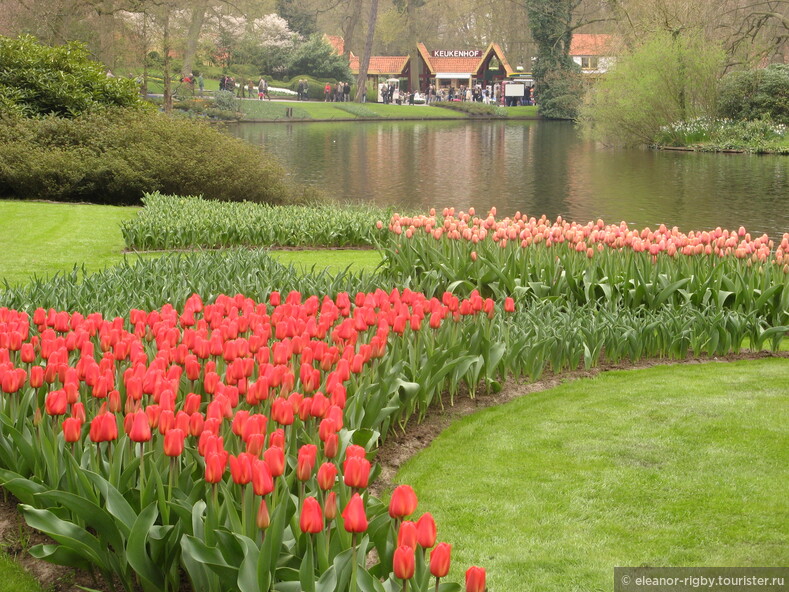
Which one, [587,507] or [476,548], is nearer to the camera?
[476,548]

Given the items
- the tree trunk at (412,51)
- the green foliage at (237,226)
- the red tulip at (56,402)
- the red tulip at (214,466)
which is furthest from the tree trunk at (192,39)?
the red tulip at (214,466)

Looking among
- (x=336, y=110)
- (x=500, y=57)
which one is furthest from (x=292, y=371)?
(x=500, y=57)

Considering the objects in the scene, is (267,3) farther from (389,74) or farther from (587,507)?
(587,507)

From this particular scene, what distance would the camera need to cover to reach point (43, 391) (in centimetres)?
457

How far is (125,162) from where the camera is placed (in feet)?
57.6

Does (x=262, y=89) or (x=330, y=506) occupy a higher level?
(x=262, y=89)

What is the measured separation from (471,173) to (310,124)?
32.8 m

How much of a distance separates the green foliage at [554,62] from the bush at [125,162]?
5050cm

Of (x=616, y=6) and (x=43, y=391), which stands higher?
(x=616, y=6)

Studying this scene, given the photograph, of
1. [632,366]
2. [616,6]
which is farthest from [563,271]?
[616,6]

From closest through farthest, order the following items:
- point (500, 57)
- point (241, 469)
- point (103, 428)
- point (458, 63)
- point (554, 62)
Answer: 1. point (241, 469)
2. point (103, 428)
3. point (554, 62)
4. point (500, 57)
5. point (458, 63)

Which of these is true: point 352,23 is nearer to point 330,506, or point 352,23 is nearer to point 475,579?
point 330,506

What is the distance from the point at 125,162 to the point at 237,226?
553 cm

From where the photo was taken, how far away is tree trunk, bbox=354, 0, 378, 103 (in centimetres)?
6456
